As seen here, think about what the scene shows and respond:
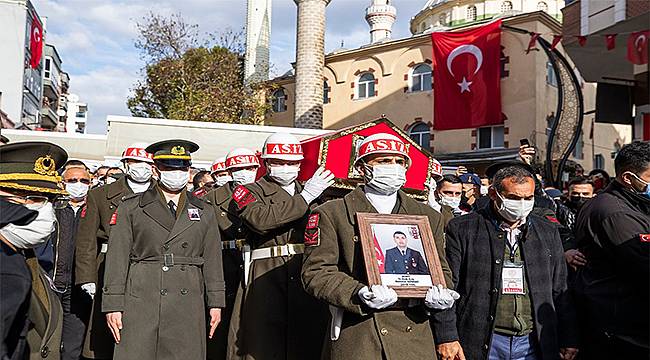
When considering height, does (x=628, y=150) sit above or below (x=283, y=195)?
above

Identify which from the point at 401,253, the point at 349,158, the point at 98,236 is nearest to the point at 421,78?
the point at 349,158

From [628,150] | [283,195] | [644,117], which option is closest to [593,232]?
[628,150]

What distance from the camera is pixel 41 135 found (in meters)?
18.7

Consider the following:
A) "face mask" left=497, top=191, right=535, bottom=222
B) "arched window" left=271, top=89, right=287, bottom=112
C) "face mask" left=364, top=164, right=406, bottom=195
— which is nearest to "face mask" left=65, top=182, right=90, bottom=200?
"face mask" left=364, top=164, right=406, bottom=195

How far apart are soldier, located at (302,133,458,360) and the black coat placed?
35 cm

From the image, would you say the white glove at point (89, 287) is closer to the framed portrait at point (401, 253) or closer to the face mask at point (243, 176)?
the face mask at point (243, 176)

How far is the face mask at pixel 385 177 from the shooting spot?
4.48 meters

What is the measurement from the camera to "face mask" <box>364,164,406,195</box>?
4.48 metres

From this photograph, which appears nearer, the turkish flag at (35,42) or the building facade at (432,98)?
the building facade at (432,98)

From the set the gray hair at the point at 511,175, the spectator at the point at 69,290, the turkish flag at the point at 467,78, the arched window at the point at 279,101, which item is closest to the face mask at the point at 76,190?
the spectator at the point at 69,290

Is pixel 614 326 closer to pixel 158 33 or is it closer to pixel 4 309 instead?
pixel 4 309

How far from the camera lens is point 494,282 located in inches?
185

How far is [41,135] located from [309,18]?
18958 millimetres

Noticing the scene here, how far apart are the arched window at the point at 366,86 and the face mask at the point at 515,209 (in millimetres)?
31172
